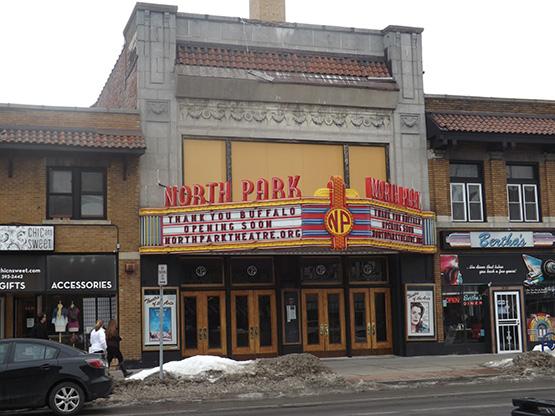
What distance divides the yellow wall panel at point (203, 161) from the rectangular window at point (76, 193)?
2643 mm

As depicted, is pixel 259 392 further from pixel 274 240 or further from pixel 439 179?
pixel 439 179

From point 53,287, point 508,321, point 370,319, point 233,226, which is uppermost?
point 233,226

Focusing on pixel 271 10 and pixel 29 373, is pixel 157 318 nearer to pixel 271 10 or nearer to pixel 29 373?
pixel 29 373

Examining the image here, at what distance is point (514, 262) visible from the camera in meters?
27.2

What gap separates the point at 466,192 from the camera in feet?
89.5

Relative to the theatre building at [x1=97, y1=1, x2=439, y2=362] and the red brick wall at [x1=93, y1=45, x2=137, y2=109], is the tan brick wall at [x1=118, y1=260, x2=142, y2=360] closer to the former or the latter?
the theatre building at [x1=97, y1=1, x2=439, y2=362]

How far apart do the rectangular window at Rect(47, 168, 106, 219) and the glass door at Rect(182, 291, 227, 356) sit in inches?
156

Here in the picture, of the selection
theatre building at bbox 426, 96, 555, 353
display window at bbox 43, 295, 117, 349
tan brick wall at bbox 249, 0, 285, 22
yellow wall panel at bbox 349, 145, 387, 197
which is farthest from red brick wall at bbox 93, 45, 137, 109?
theatre building at bbox 426, 96, 555, 353

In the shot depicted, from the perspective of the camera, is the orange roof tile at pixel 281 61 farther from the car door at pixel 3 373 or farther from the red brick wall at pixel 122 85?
the car door at pixel 3 373

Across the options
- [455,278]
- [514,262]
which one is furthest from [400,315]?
[514,262]

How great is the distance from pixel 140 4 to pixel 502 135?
41.8ft

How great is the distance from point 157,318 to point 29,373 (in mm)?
9061

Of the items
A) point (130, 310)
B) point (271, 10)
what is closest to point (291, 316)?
point (130, 310)

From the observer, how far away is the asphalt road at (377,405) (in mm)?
14258
